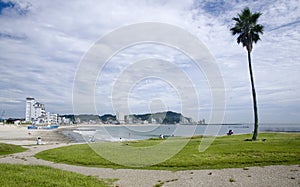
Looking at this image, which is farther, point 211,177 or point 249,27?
point 249,27

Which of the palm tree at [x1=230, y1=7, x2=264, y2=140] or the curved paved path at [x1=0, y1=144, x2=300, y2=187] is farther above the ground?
the palm tree at [x1=230, y1=7, x2=264, y2=140]

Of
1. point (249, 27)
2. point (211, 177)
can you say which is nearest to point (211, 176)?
point (211, 177)

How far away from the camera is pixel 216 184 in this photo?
Result: 43.4ft

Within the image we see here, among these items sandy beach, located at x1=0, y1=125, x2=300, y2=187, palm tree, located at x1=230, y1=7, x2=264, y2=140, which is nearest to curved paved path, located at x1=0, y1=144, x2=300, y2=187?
sandy beach, located at x1=0, y1=125, x2=300, y2=187

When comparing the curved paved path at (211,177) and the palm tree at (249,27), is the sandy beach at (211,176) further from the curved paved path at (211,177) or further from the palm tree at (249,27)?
the palm tree at (249,27)

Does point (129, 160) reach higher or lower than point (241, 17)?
lower

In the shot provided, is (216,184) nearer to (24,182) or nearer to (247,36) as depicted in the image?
(24,182)

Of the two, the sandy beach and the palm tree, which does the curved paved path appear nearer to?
the sandy beach

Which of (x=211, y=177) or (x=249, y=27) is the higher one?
(x=249, y=27)

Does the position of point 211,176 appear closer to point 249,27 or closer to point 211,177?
point 211,177

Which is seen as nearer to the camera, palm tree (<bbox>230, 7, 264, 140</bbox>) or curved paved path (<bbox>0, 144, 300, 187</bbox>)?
curved paved path (<bbox>0, 144, 300, 187</bbox>)

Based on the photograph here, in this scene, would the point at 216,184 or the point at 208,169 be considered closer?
the point at 216,184

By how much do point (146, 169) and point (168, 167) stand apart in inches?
66.6

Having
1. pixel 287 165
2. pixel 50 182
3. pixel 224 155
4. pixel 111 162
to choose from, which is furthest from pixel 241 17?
pixel 50 182
